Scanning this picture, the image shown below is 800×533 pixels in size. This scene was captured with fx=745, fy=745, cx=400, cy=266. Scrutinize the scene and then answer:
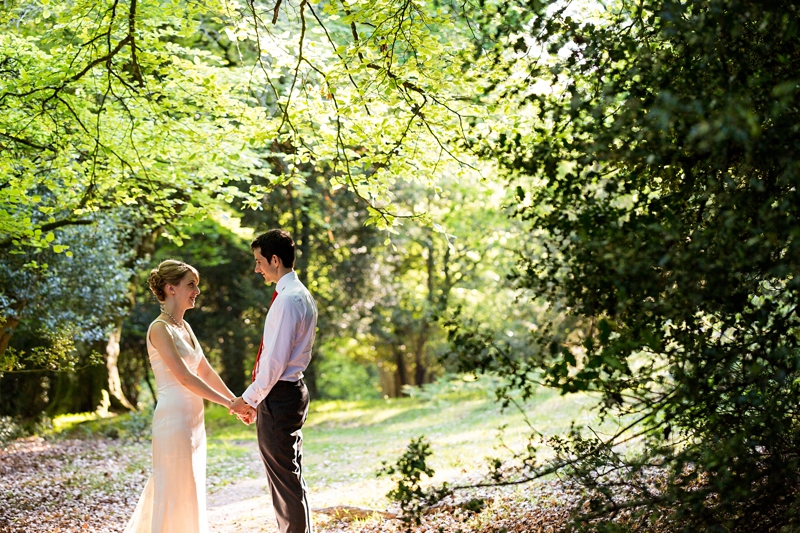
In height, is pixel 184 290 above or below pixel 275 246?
below

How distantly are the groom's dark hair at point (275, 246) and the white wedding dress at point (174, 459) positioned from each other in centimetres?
96

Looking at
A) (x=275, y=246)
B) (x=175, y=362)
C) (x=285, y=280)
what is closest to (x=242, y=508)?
(x=175, y=362)

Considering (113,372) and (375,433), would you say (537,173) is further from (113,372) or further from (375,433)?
(113,372)

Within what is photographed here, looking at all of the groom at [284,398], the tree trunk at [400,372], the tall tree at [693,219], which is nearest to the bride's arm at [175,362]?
the groom at [284,398]

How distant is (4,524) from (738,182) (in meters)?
7.46

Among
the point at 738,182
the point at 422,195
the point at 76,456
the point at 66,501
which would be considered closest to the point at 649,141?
the point at 738,182

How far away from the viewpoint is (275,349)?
17.1 feet

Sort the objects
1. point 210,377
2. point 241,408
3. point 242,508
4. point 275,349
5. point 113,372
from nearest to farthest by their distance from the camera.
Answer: point 275,349 → point 241,408 → point 210,377 → point 242,508 → point 113,372

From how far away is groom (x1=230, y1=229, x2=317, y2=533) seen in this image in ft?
17.1

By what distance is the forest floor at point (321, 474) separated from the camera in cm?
690

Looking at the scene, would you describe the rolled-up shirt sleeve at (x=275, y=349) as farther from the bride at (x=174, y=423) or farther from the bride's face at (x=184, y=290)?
the bride's face at (x=184, y=290)

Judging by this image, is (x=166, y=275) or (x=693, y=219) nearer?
(x=693, y=219)

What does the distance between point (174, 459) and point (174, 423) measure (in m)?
0.27

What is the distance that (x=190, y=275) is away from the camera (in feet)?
19.1
